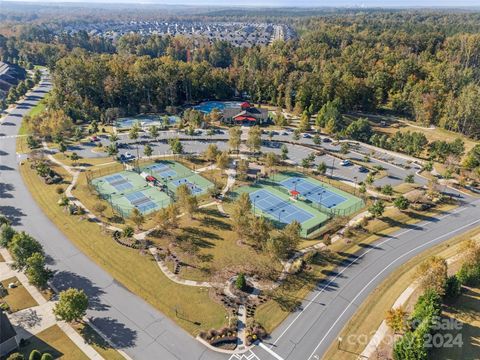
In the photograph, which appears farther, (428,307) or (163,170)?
(163,170)

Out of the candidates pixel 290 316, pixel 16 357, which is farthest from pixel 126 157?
pixel 290 316

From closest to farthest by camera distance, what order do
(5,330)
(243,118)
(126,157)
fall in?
(5,330), (126,157), (243,118)

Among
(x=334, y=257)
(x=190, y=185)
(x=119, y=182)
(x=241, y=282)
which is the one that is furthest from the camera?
(x=119, y=182)

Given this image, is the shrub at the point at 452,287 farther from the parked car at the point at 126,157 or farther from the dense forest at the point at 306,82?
the dense forest at the point at 306,82

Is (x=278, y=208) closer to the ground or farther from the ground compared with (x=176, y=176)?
closer to the ground

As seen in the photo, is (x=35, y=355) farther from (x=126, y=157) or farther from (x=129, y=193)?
(x=126, y=157)

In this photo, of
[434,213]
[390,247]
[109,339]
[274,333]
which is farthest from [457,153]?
[109,339]

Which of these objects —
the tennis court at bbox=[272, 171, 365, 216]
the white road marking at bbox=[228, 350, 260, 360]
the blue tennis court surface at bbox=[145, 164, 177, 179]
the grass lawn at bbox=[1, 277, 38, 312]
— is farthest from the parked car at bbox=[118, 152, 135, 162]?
the white road marking at bbox=[228, 350, 260, 360]
